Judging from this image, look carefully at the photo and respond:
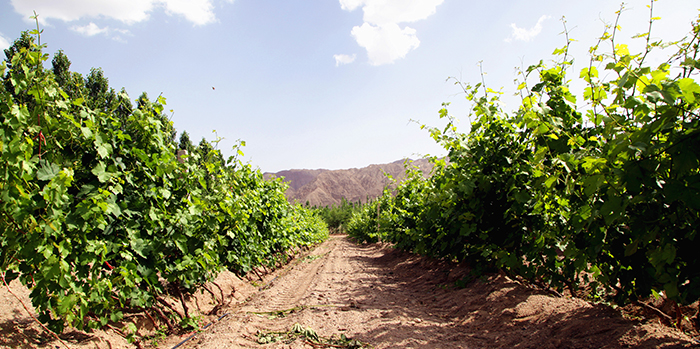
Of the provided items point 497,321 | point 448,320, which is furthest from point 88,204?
point 497,321

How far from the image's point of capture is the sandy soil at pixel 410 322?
103 inches

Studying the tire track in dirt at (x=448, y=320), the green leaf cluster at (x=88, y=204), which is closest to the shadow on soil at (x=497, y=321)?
the tire track in dirt at (x=448, y=320)

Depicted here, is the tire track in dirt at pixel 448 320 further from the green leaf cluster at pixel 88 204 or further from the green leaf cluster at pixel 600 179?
the green leaf cluster at pixel 88 204

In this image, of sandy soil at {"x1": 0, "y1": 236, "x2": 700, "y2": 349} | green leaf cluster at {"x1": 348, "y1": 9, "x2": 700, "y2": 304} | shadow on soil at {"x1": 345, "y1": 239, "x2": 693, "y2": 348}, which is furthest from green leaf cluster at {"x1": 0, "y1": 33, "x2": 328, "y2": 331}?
green leaf cluster at {"x1": 348, "y1": 9, "x2": 700, "y2": 304}

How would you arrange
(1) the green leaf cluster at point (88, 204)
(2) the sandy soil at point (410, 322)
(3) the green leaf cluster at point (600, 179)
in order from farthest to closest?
(2) the sandy soil at point (410, 322), (1) the green leaf cluster at point (88, 204), (3) the green leaf cluster at point (600, 179)

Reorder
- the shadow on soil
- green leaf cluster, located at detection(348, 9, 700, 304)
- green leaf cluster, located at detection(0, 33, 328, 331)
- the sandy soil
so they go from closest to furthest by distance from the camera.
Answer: green leaf cluster, located at detection(348, 9, 700, 304) < green leaf cluster, located at detection(0, 33, 328, 331) < the shadow on soil < the sandy soil

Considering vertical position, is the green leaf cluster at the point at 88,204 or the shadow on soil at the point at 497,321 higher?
the green leaf cluster at the point at 88,204

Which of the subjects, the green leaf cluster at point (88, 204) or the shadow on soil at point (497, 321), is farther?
the shadow on soil at point (497, 321)

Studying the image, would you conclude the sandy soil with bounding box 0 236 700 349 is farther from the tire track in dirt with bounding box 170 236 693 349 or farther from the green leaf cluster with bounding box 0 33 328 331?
the green leaf cluster with bounding box 0 33 328 331

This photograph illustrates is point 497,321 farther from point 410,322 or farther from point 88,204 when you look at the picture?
point 88,204

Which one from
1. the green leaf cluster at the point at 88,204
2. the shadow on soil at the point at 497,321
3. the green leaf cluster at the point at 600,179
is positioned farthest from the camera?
the shadow on soil at the point at 497,321

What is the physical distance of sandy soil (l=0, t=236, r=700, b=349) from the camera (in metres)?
2.62

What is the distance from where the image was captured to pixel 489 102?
167 inches

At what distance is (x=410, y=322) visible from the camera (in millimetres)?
3617
